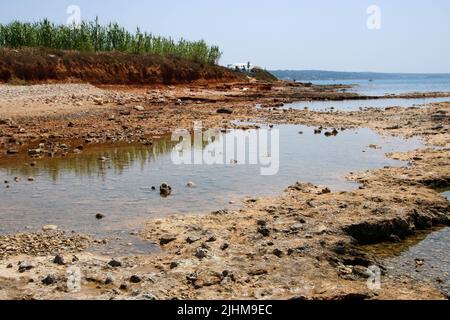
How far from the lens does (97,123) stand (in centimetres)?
2239

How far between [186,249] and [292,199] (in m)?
3.56

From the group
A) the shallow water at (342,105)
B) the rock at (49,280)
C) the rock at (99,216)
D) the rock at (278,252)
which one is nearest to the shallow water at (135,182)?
the rock at (99,216)

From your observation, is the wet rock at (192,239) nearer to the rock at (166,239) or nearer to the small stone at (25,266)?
the rock at (166,239)

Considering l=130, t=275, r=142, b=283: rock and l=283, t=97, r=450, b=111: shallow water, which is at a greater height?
l=283, t=97, r=450, b=111: shallow water

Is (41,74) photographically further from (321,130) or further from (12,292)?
(12,292)

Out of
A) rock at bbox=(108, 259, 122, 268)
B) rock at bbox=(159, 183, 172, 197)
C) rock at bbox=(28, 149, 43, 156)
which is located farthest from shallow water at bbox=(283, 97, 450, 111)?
rock at bbox=(108, 259, 122, 268)

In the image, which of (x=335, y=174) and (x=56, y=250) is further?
(x=335, y=174)

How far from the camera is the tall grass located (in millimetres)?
47125

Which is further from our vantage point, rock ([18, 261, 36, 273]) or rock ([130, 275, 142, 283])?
rock ([18, 261, 36, 273])

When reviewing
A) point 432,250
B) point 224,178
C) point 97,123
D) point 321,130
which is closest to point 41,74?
point 97,123
